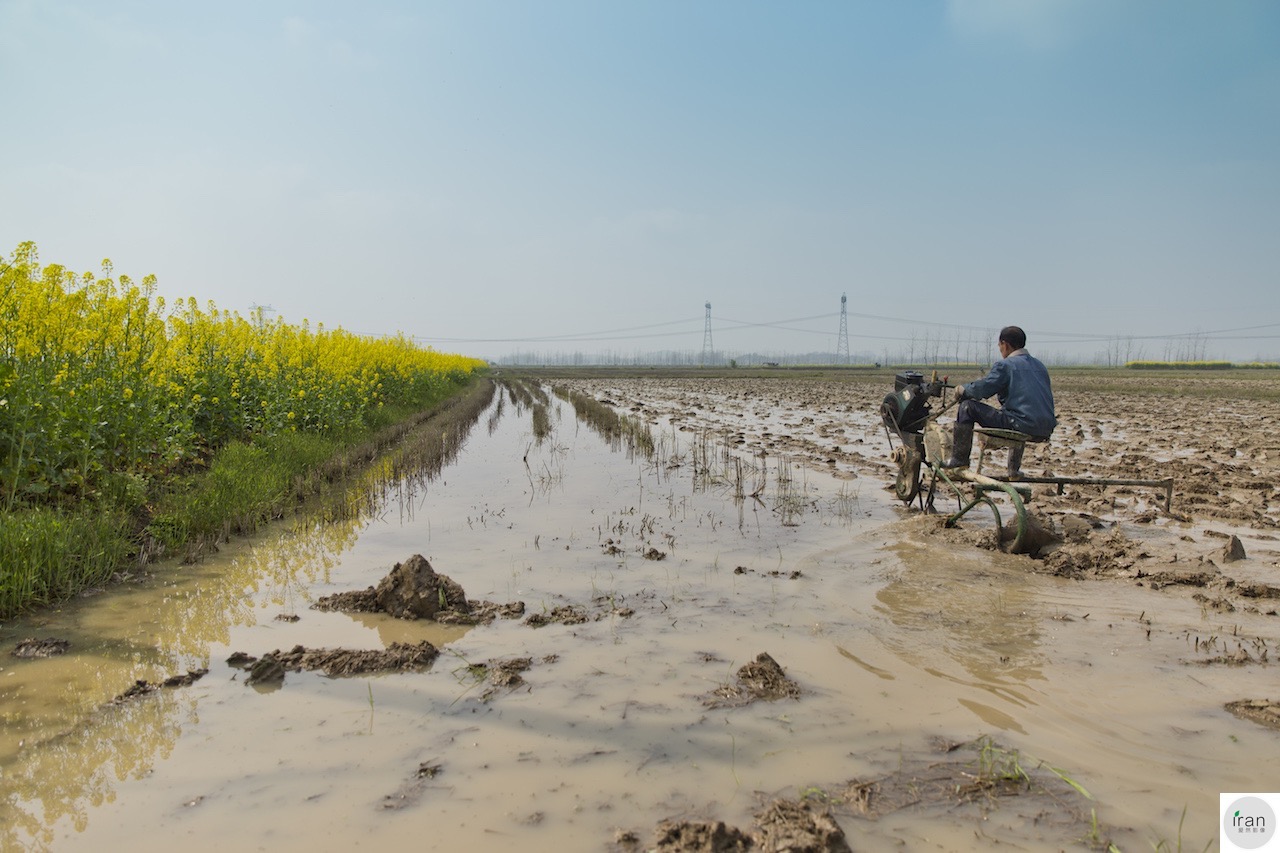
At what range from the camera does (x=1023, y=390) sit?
226 inches

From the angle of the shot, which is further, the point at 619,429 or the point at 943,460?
the point at 619,429

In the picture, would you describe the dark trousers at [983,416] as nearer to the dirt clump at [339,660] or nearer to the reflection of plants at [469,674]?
the reflection of plants at [469,674]

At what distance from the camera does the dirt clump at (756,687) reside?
3230 millimetres

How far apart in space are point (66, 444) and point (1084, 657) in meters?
7.01

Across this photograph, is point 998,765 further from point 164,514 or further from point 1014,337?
point 164,514

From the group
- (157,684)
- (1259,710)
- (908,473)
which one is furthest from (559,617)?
(908,473)

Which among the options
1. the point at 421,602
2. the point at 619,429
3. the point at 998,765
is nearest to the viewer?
the point at 998,765

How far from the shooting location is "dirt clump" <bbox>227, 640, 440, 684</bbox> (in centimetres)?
353

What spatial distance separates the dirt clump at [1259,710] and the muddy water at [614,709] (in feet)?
0.18

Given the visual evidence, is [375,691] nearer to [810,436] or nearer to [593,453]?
[593,453]

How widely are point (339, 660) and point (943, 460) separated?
529 centimetres

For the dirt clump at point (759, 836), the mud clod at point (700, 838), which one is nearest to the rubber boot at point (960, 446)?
the dirt clump at point (759, 836)

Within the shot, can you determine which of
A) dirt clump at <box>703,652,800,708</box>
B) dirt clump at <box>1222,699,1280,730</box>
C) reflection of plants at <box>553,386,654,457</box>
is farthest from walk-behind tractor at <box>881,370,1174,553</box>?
reflection of plants at <box>553,386,654,457</box>

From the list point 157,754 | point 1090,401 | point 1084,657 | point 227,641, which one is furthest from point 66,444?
point 1090,401
